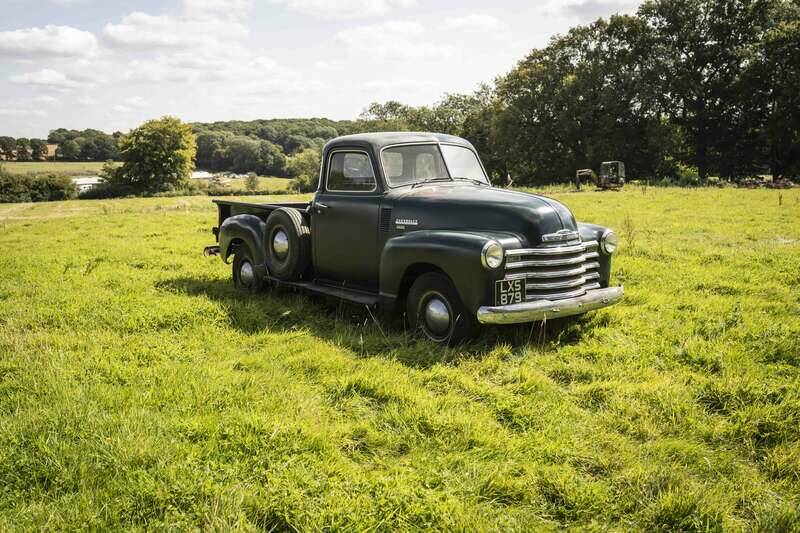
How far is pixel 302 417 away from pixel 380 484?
0.95 meters

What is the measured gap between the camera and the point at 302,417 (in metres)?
4.02

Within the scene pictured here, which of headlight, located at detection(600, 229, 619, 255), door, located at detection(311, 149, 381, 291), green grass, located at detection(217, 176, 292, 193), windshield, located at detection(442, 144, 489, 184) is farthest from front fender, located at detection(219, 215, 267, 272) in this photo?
green grass, located at detection(217, 176, 292, 193)

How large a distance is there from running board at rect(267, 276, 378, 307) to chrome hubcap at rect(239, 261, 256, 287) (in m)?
0.71

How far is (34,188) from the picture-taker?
55.2 metres

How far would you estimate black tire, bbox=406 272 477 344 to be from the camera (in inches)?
213

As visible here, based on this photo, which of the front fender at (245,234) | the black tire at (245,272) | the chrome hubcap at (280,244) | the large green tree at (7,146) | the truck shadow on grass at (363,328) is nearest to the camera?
the truck shadow on grass at (363,328)

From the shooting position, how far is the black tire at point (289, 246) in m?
7.15

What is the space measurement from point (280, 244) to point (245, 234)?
911 millimetres

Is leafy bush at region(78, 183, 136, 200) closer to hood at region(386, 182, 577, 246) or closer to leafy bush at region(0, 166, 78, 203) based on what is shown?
leafy bush at region(0, 166, 78, 203)

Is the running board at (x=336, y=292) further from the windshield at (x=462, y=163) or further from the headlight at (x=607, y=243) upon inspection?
the headlight at (x=607, y=243)

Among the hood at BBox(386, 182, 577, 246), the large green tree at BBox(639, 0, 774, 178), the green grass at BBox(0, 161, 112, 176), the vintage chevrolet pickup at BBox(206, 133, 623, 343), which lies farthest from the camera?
the green grass at BBox(0, 161, 112, 176)

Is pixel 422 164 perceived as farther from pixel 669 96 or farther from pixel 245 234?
pixel 669 96

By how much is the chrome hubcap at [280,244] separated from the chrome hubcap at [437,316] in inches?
93.2

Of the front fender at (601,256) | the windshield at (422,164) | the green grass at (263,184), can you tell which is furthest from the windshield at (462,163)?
the green grass at (263,184)
